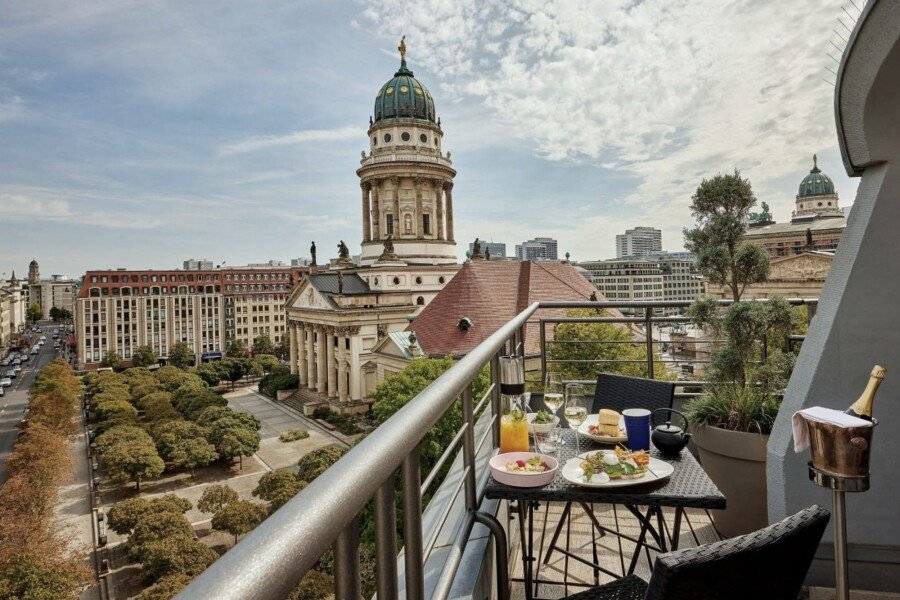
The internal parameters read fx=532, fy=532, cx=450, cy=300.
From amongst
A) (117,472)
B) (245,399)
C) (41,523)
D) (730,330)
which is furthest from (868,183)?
(245,399)

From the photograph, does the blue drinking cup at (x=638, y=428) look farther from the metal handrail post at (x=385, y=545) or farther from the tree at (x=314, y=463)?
the tree at (x=314, y=463)

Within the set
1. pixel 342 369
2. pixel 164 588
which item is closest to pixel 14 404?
pixel 342 369

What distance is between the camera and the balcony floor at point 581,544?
329 centimetres

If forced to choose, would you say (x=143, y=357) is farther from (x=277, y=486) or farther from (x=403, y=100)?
(x=277, y=486)

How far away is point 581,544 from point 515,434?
159 cm

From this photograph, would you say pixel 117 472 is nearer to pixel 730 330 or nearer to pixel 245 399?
pixel 245 399

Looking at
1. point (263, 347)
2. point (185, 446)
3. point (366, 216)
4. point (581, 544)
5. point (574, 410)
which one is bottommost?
point (185, 446)

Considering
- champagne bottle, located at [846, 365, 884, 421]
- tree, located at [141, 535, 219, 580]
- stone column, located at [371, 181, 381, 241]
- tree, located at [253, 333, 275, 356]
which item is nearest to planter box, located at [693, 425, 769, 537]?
champagne bottle, located at [846, 365, 884, 421]

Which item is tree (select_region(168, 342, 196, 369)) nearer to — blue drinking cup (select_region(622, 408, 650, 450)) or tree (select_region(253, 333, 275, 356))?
tree (select_region(253, 333, 275, 356))

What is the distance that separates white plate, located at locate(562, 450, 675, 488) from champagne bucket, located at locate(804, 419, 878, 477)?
0.59 meters

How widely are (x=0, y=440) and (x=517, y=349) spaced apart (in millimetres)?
50770

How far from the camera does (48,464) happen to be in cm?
2552

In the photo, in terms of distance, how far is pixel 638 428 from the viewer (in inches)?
108

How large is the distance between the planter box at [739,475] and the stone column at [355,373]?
38.0 meters
